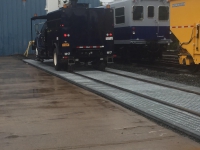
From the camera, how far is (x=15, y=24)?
1309 inches

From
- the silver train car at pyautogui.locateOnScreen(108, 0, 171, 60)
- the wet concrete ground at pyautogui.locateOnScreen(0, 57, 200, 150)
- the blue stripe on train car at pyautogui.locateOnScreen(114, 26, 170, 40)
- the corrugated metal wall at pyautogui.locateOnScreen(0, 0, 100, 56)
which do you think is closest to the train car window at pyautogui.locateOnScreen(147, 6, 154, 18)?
the silver train car at pyautogui.locateOnScreen(108, 0, 171, 60)

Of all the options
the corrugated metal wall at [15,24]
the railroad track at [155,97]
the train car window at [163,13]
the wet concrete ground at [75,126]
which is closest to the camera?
the wet concrete ground at [75,126]

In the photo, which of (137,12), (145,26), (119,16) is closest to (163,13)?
(145,26)

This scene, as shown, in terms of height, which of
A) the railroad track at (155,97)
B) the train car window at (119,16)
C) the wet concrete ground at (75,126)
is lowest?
the wet concrete ground at (75,126)

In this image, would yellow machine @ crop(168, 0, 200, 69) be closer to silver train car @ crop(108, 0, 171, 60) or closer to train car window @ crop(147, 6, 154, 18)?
silver train car @ crop(108, 0, 171, 60)

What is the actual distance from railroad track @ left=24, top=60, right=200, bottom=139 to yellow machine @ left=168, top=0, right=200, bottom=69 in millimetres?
1690

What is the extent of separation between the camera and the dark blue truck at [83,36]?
1714cm

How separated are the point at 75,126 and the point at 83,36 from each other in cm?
1006

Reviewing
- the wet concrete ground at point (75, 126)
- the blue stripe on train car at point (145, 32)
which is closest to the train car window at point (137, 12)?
the blue stripe on train car at point (145, 32)

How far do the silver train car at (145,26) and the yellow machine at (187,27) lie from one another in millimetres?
4797

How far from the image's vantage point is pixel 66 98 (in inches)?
429

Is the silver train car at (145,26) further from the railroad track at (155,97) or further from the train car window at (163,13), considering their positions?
the railroad track at (155,97)

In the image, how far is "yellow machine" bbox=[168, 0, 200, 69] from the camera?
13539 millimetres

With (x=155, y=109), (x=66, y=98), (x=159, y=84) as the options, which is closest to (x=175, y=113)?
(x=155, y=109)
